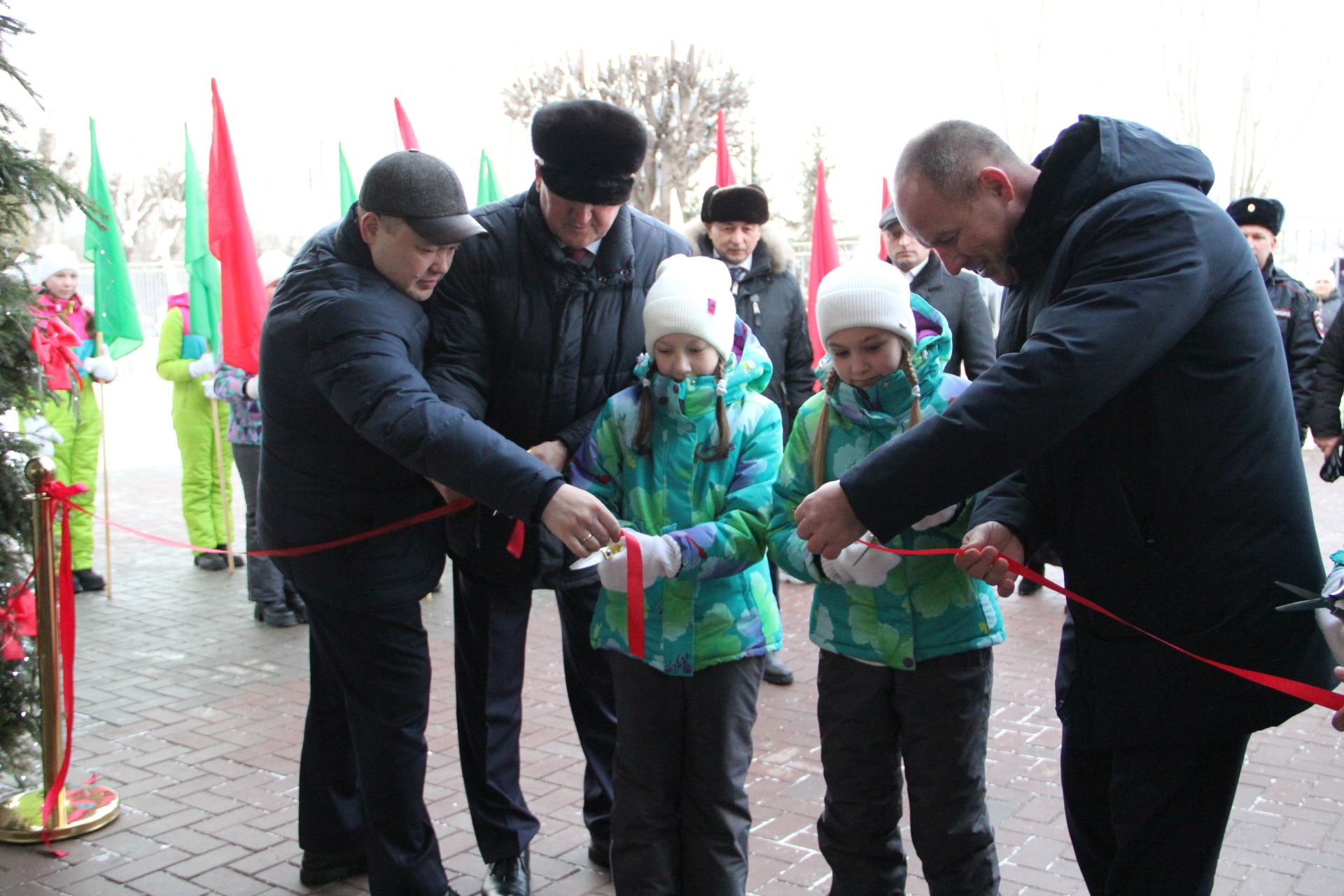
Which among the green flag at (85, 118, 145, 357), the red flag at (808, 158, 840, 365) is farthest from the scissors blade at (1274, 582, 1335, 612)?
the green flag at (85, 118, 145, 357)

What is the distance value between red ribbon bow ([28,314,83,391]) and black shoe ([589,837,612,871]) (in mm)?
2917

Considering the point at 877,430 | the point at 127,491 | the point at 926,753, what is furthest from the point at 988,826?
the point at 127,491

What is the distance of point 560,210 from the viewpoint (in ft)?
10.9

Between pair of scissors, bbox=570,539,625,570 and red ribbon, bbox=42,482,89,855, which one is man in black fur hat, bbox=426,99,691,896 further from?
red ribbon, bbox=42,482,89,855

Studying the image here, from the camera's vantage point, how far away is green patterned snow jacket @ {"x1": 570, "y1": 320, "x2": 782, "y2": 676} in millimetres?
3076

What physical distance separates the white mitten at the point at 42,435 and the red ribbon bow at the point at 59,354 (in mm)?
197

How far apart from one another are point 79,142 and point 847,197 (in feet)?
60.4

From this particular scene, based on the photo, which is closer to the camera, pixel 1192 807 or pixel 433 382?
pixel 1192 807

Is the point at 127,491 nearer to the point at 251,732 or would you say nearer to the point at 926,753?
the point at 251,732

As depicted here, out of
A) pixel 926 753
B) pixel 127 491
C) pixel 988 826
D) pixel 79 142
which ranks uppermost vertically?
pixel 79 142

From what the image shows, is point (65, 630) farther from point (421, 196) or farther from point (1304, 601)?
point (1304, 601)

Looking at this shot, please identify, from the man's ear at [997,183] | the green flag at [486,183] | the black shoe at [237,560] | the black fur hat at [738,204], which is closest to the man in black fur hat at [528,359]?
the man's ear at [997,183]

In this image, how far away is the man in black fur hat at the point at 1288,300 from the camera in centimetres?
639

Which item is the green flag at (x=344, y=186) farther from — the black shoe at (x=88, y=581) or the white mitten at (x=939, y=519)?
the white mitten at (x=939, y=519)
